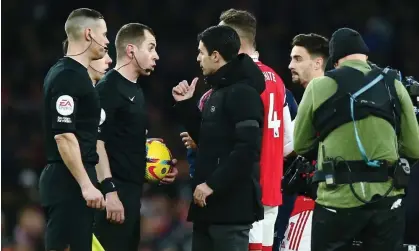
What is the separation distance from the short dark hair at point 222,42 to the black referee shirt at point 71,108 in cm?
86

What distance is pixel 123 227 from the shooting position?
6.72m

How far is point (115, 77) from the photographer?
22.5ft

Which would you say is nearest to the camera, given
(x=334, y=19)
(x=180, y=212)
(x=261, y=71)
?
(x=261, y=71)

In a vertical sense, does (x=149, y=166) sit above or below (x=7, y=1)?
below

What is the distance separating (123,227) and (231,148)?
1.17 metres

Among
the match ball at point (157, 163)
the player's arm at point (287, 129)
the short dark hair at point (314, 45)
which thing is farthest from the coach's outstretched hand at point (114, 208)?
the short dark hair at point (314, 45)

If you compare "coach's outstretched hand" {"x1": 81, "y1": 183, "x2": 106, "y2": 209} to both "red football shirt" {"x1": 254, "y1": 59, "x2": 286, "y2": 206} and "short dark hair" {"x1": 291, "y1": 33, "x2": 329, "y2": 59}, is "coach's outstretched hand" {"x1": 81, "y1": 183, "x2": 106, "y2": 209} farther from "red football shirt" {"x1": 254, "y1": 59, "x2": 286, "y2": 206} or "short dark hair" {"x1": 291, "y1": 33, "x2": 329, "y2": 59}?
"short dark hair" {"x1": 291, "y1": 33, "x2": 329, "y2": 59}

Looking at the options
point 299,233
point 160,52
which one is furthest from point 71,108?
point 160,52

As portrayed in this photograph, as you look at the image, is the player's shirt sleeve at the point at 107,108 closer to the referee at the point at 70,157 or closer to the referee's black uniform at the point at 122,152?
the referee's black uniform at the point at 122,152

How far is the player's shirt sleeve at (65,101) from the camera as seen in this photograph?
19.1 ft

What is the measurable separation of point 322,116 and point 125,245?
5.90 ft

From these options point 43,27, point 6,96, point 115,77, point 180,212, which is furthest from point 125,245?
point 43,27

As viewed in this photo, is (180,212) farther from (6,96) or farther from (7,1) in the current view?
(7,1)

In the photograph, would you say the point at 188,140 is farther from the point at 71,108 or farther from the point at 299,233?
the point at 299,233
